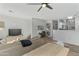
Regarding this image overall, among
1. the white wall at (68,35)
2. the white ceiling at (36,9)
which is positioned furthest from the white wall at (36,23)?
the white wall at (68,35)

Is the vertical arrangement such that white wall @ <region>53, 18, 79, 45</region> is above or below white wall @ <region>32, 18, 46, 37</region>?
below

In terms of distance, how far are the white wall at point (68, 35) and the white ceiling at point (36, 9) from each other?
21cm

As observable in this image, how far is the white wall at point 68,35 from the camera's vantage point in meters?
1.90

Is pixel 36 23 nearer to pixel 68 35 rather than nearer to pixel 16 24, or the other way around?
pixel 16 24

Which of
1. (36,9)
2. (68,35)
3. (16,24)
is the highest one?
(36,9)

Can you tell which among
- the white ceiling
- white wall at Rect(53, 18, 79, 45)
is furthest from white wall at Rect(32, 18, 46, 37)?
white wall at Rect(53, 18, 79, 45)

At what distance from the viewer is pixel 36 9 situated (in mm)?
1919

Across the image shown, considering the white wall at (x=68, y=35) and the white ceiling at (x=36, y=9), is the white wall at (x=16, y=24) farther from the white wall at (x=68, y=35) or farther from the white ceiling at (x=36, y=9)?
the white wall at (x=68, y=35)

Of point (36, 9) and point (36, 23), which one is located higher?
point (36, 9)

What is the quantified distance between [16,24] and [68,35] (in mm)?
888

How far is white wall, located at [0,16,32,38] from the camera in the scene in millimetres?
1886

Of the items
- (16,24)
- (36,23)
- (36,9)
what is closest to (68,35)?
(36,23)

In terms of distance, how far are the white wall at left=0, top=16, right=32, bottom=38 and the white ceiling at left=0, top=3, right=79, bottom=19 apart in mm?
68

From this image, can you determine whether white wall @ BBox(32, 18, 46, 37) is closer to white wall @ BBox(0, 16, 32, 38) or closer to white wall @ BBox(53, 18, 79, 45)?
white wall @ BBox(0, 16, 32, 38)
